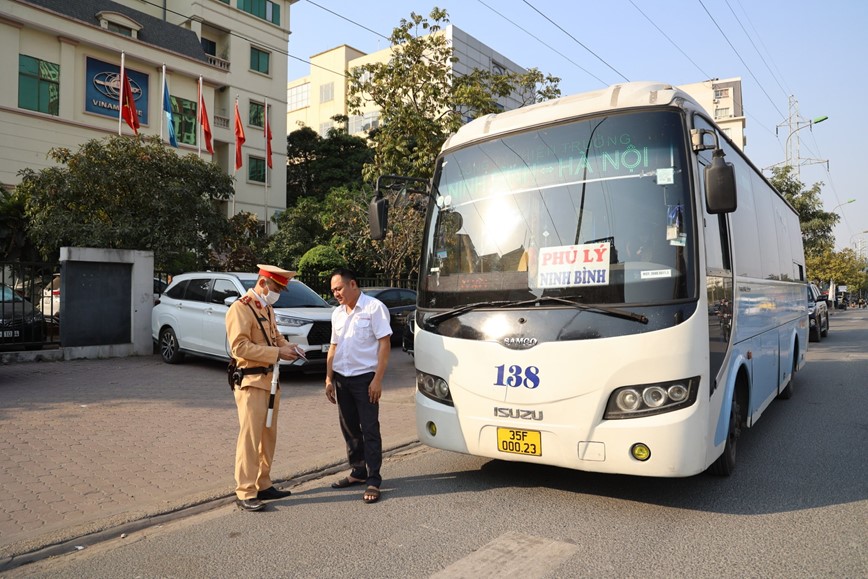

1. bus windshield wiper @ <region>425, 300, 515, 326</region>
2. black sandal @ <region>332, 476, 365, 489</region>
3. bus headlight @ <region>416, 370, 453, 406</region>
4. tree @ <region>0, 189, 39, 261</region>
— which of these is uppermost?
tree @ <region>0, 189, 39, 261</region>

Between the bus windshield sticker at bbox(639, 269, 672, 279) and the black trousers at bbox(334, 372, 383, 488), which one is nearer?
the bus windshield sticker at bbox(639, 269, 672, 279)

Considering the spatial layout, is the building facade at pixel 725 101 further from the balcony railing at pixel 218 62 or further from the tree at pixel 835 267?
the balcony railing at pixel 218 62

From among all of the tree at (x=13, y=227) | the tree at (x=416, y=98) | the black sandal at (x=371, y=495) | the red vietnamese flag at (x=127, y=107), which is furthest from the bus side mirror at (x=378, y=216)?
the red vietnamese flag at (x=127, y=107)

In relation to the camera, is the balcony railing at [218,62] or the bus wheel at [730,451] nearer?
the bus wheel at [730,451]

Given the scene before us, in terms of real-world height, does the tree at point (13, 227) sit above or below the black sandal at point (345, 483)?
above

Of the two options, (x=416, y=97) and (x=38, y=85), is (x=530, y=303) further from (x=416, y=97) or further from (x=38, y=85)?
(x=38, y=85)

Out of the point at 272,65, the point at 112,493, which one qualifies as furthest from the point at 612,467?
the point at 272,65

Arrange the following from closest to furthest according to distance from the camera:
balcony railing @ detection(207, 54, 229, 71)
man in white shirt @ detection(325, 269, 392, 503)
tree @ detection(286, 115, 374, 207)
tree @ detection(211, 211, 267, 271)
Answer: man in white shirt @ detection(325, 269, 392, 503), tree @ detection(211, 211, 267, 271), balcony railing @ detection(207, 54, 229, 71), tree @ detection(286, 115, 374, 207)

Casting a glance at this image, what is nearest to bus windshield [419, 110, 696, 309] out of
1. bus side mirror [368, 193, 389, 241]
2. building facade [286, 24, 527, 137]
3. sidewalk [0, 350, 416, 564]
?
bus side mirror [368, 193, 389, 241]

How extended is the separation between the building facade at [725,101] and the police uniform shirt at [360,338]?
69.3 m

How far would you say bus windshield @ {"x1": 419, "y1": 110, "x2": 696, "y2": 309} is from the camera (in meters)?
4.68

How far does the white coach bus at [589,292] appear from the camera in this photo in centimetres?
447

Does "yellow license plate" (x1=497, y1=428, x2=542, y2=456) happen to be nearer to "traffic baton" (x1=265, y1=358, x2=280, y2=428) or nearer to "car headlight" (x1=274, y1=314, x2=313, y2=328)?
"traffic baton" (x1=265, y1=358, x2=280, y2=428)

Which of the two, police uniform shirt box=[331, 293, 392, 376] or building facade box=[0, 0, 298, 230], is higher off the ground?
building facade box=[0, 0, 298, 230]
